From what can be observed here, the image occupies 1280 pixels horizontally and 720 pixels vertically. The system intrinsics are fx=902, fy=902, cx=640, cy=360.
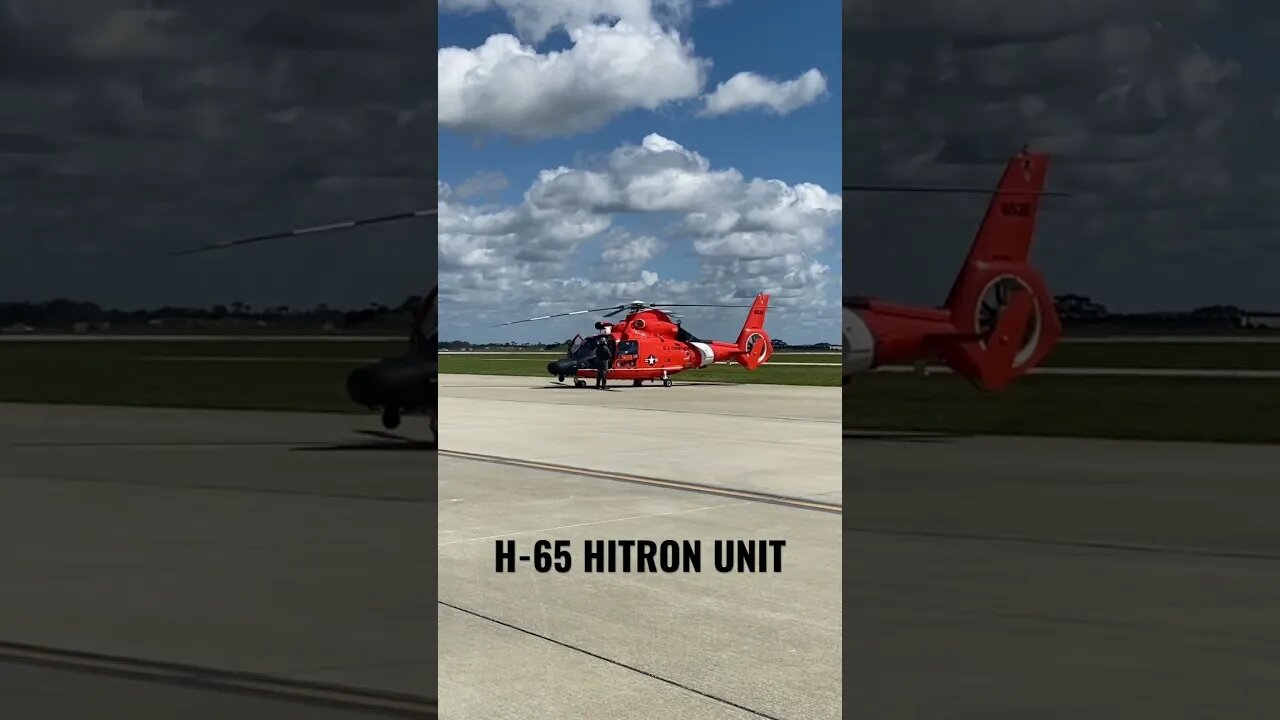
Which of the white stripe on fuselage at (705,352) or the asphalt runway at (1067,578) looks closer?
the asphalt runway at (1067,578)

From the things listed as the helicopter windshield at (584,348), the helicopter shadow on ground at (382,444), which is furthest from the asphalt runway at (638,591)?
the helicopter windshield at (584,348)

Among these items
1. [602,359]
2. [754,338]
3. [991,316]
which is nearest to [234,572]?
[991,316]

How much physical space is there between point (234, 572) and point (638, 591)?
307 centimetres

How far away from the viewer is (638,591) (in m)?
6.64

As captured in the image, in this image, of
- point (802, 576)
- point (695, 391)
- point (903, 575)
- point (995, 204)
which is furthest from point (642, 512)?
point (695, 391)

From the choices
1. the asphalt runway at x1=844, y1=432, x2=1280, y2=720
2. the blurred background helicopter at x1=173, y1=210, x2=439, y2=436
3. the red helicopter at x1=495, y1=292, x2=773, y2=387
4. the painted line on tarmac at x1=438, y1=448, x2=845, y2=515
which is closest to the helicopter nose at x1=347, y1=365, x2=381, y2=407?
the blurred background helicopter at x1=173, y1=210, x2=439, y2=436

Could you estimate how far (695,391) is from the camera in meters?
38.0

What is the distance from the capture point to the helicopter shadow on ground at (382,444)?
13.5 ft

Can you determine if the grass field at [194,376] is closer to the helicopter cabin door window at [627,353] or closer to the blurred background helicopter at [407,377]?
the blurred background helicopter at [407,377]

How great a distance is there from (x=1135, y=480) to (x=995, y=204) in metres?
9.09

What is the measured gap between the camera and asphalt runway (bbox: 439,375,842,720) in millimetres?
4652

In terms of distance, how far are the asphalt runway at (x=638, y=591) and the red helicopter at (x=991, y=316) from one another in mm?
1892

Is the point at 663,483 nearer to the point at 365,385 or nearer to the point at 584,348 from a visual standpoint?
the point at 365,385

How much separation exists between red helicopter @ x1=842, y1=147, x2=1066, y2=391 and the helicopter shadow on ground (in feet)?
9.14
